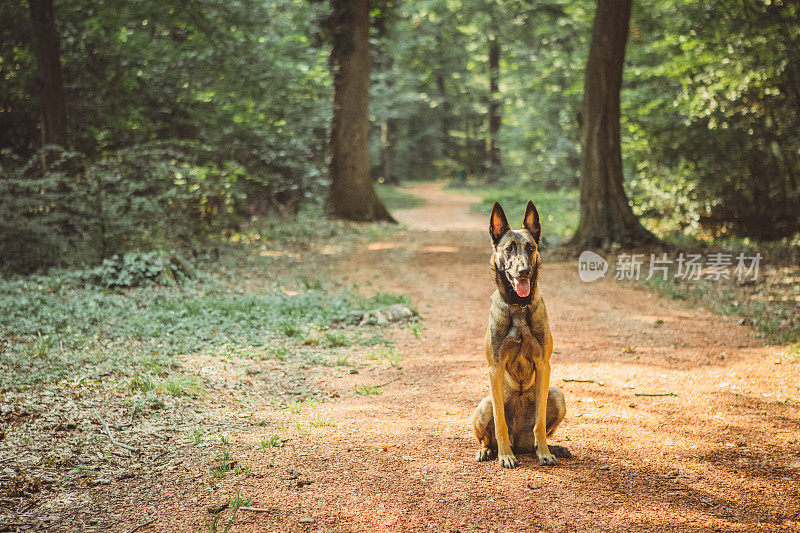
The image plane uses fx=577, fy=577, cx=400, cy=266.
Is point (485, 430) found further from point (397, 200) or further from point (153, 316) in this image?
point (397, 200)

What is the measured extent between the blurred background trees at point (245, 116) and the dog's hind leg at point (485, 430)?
9.09m

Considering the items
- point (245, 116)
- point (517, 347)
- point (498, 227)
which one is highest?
point (245, 116)

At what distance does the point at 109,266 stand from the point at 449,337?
6179mm

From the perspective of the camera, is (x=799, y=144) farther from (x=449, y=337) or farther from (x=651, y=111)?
(x=449, y=337)

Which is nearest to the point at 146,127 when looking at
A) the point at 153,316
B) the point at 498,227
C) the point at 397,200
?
the point at 153,316

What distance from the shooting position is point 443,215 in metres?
24.2

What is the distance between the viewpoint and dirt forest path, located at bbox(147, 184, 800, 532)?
352 centimetres

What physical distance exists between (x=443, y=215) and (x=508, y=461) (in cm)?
2046

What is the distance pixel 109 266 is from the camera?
33.0 feet

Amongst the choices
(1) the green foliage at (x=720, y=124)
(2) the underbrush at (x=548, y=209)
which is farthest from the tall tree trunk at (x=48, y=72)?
(1) the green foliage at (x=720, y=124)

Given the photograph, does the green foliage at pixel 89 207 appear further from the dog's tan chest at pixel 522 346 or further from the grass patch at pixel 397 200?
the grass patch at pixel 397 200

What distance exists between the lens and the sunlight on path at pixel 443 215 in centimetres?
2019

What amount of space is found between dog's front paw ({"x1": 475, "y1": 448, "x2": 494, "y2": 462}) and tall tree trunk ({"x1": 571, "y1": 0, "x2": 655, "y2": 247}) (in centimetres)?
966

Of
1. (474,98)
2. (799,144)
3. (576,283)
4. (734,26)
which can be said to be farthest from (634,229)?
(474,98)
